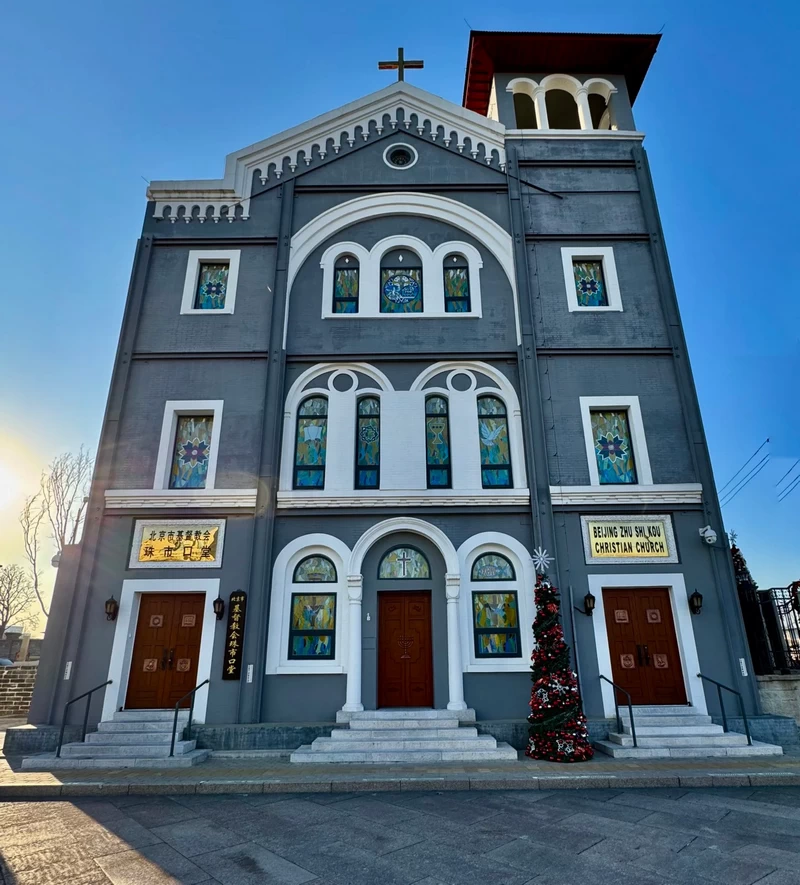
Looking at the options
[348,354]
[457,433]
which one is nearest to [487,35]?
[348,354]

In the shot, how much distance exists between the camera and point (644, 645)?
1148 cm

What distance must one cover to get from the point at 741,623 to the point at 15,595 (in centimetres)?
4467

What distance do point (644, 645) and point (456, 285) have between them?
9456 millimetres

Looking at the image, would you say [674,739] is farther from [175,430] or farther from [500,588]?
[175,430]

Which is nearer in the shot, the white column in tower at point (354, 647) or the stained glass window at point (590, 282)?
the white column in tower at point (354, 647)

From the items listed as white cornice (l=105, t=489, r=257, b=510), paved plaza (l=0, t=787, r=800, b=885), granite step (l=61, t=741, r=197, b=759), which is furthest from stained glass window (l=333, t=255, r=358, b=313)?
paved plaza (l=0, t=787, r=800, b=885)

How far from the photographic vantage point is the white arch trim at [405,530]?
1172 cm

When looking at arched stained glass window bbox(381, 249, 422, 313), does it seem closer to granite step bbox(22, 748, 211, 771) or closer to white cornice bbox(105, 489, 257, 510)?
white cornice bbox(105, 489, 257, 510)

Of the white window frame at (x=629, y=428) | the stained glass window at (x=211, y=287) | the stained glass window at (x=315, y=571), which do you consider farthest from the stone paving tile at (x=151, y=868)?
the stained glass window at (x=211, y=287)

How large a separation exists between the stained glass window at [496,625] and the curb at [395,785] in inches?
135

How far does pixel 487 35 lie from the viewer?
1612cm

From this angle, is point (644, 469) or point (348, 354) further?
point (348, 354)

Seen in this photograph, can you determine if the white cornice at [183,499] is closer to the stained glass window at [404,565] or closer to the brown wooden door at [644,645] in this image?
the stained glass window at [404,565]

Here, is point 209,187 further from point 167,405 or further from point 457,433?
point 457,433
